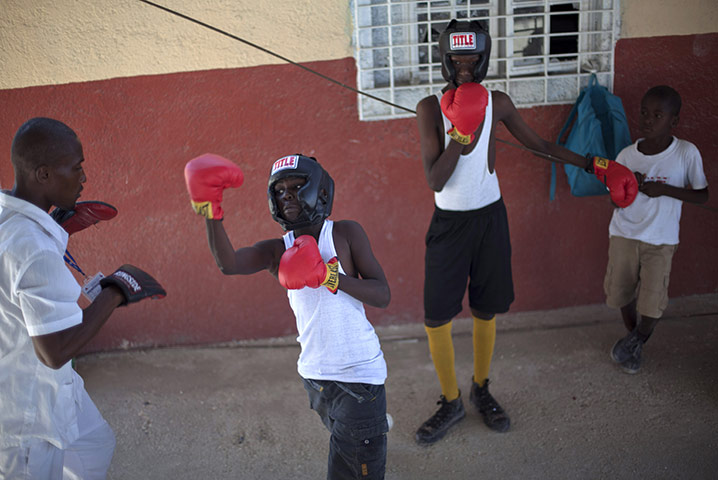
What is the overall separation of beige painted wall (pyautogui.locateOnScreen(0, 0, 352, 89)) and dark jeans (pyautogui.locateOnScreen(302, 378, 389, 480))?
230 cm

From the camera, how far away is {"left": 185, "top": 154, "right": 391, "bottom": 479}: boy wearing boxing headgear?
2.08 m

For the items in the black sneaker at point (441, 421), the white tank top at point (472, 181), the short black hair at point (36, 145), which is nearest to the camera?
the short black hair at point (36, 145)

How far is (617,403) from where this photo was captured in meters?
3.23

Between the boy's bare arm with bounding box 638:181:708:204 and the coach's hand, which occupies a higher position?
the boy's bare arm with bounding box 638:181:708:204

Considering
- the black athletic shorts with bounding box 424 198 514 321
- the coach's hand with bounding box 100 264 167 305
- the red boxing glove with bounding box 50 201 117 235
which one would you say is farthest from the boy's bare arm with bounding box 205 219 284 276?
the black athletic shorts with bounding box 424 198 514 321

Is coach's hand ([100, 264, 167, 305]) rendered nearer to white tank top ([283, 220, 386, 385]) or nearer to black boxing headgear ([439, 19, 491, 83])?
white tank top ([283, 220, 386, 385])

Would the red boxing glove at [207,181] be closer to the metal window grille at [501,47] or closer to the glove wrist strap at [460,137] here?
the glove wrist strap at [460,137]

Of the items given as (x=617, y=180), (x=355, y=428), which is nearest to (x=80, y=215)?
(x=355, y=428)

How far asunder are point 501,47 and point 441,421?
234 centimetres

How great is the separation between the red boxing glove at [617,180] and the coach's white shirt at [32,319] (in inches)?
98.1

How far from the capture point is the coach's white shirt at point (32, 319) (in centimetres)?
176

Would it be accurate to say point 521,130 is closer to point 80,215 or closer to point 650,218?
point 650,218

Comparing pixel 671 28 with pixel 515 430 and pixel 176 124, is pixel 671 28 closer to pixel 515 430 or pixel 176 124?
pixel 515 430

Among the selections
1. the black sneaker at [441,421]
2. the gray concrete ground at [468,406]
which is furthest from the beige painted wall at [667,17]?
the black sneaker at [441,421]
